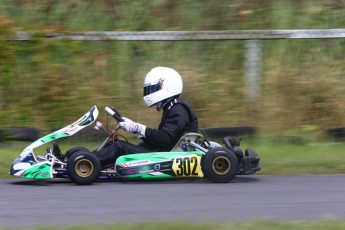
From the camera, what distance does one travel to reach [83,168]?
7.82 metres

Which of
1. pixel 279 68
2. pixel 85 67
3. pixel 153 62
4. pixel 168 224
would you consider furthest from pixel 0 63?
pixel 168 224

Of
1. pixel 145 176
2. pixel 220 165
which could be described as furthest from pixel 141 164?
pixel 220 165

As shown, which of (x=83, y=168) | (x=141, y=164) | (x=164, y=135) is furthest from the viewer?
(x=164, y=135)

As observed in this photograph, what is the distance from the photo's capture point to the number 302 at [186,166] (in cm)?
791

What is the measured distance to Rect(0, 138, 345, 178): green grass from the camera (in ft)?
29.2

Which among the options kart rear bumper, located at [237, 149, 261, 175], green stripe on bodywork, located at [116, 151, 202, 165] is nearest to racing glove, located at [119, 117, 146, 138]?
green stripe on bodywork, located at [116, 151, 202, 165]

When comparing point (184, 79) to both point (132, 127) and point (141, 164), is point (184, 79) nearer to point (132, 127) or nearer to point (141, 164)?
point (132, 127)

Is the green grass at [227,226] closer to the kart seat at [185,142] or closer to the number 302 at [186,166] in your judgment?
the number 302 at [186,166]

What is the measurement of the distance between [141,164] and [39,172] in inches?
40.0

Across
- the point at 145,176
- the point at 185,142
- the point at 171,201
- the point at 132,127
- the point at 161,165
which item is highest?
the point at 132,127

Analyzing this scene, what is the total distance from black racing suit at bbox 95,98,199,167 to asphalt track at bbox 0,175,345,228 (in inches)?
12.4

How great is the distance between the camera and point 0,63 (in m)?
11.2

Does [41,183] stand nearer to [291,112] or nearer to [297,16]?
[291,112]

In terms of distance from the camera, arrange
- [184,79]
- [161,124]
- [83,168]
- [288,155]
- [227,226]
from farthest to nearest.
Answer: [184,79] < [288,155] < [161,124] < [83,168] < [227,226]
